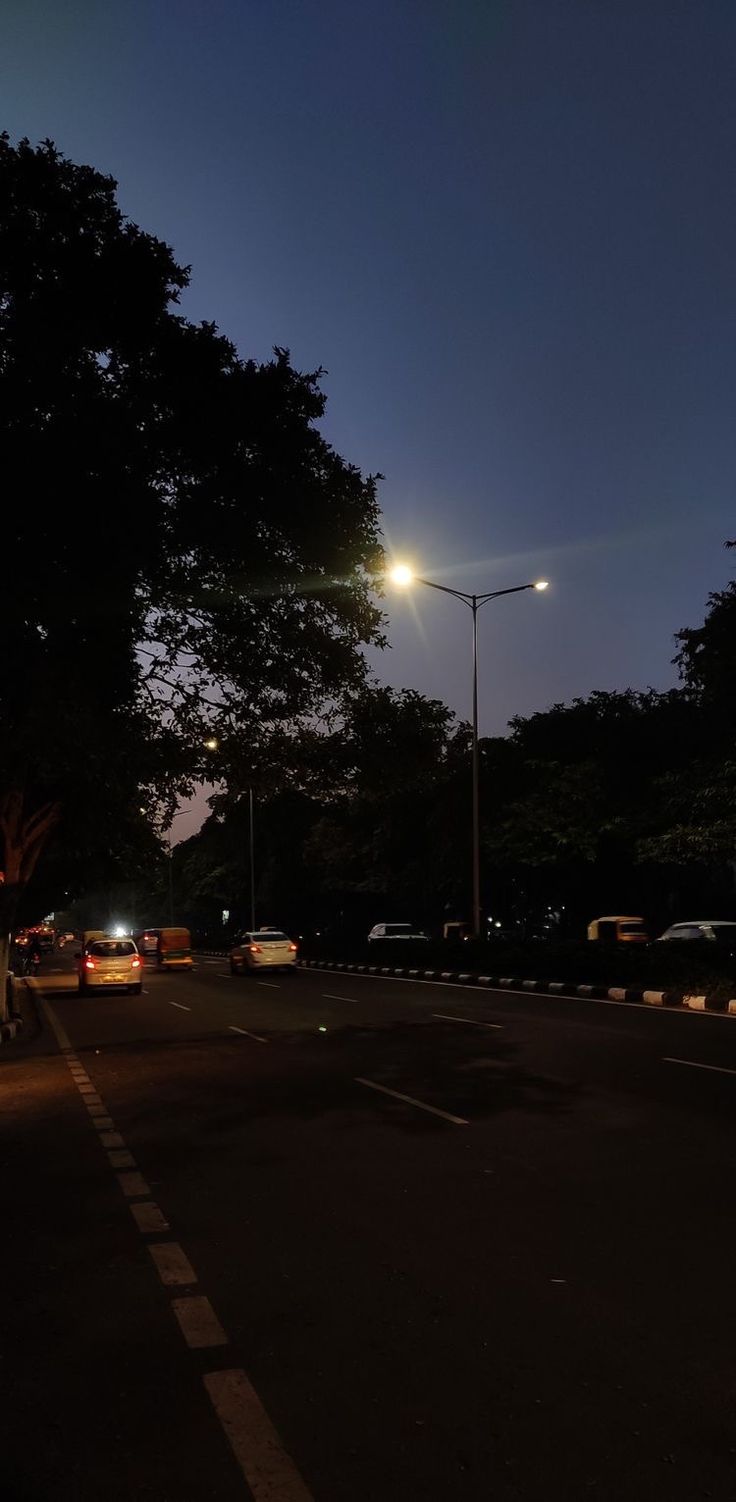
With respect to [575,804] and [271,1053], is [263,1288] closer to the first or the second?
[271,1053]

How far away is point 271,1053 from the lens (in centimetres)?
1585

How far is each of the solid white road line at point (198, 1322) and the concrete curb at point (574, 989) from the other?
51.2 ft

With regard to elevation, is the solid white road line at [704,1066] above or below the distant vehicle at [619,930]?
below

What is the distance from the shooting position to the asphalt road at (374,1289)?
392cm

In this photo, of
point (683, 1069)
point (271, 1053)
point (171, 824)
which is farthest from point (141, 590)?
point (683, 1069)

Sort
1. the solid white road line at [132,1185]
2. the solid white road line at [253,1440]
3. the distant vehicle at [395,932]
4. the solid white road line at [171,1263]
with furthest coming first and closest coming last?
the distant vehicle at [395,932], the solid white road line at [132,1185], the solid white road line at [171,1263], the solid white road line at [253,1440]

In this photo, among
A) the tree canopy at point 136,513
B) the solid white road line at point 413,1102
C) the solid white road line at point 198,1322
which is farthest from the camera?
the tree canopy at point 136,513

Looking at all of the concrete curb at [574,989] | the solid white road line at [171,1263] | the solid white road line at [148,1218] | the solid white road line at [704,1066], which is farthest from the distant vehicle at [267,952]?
the solid white road line at [171,1263]

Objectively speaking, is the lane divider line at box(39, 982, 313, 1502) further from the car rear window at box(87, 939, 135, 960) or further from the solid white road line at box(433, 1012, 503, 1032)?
the car rear window at box(87, 939, 135, 960)

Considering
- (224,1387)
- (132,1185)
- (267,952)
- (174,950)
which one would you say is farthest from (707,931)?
(224,1387)

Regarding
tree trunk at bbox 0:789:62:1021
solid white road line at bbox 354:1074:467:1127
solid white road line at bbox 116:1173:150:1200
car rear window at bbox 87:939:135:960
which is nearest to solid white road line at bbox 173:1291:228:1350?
solid white road line at bbox 116:1173:150:1200

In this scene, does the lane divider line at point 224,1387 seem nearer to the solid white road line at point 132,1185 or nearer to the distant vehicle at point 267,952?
the solid white road line at point 132,1185

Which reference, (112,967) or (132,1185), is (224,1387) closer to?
(132,1185)

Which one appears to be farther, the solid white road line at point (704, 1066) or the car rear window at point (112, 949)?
the car rear window at point (112, 949)
